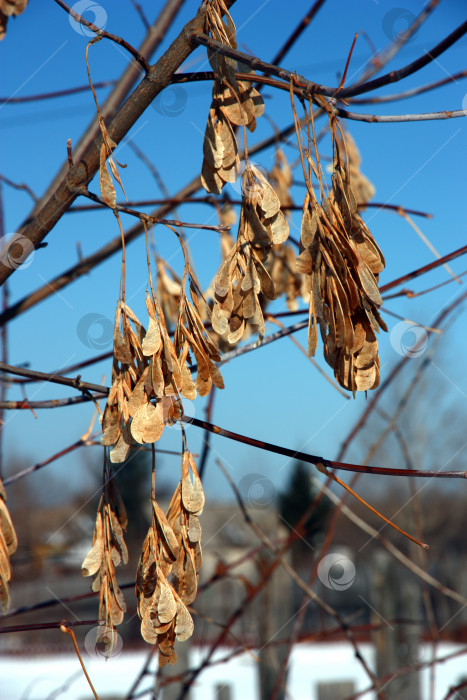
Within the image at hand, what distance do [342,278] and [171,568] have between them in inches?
10.6

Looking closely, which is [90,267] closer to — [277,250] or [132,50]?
[277,250]

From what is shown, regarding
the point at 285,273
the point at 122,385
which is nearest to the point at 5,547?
the point at 122,385

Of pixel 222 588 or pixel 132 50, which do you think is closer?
pixel 132 50

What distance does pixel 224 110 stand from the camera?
1.76ft

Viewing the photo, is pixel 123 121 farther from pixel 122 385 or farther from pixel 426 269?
pixel 426 269

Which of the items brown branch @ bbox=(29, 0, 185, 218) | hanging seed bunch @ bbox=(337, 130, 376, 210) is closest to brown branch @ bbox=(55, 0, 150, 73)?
brown branch @ bbox=(29, 0, 185, 218)

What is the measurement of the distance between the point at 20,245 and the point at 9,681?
5.74 metres

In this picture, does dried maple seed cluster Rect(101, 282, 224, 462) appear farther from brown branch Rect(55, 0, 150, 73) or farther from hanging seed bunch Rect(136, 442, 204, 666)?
brown branch Rect(55, 0, 150, 73)

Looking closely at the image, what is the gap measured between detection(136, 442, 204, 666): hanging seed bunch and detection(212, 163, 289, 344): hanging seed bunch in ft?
0.40

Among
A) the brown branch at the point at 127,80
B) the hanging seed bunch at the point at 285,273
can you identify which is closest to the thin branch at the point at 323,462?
the hanging seed bunch at the point at 285,273

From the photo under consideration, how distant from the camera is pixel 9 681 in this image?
17.4 feet

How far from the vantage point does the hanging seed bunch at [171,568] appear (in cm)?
Answer: 51

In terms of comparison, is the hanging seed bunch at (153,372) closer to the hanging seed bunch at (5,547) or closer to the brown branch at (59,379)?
the brown branch at (59,379)

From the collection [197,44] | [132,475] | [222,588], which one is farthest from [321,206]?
[132,475]
